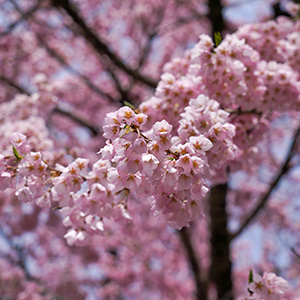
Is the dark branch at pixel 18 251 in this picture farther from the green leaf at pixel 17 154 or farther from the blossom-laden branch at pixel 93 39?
the green leaf at pixel 17 154

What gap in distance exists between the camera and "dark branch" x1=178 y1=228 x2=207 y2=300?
5309mm

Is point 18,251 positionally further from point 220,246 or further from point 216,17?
point 216,17

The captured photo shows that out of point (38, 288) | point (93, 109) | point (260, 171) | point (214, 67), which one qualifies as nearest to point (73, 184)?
point (214, 67)

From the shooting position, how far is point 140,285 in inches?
309

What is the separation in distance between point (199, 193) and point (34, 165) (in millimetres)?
1057

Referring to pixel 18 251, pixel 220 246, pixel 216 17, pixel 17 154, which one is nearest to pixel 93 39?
pixel 216 17

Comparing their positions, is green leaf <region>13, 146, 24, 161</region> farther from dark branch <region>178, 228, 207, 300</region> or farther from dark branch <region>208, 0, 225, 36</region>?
dark branch <region>208, 0, 225, 36</region>

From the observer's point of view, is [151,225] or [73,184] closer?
[73,184]

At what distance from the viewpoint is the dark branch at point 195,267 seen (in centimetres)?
531

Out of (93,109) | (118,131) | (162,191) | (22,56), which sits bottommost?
(162,191)

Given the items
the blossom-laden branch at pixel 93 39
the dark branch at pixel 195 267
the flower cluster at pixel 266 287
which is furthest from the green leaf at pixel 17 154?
the dark branch at pixel 195 267

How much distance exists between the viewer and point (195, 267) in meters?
5.57

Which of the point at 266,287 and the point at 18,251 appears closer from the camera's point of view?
the point at 266,287

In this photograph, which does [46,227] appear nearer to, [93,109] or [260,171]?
[93,109]
